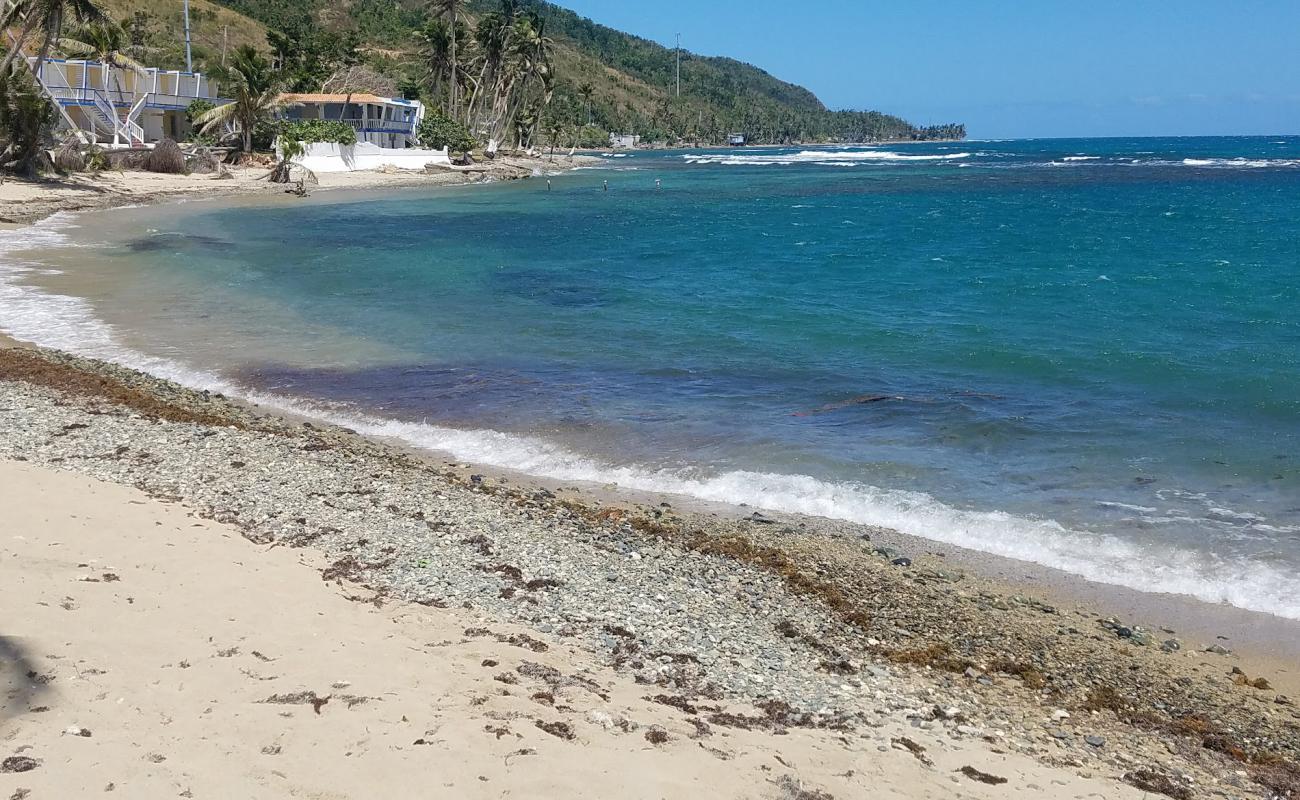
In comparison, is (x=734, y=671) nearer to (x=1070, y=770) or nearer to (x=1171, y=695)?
(x=1070, y=770)

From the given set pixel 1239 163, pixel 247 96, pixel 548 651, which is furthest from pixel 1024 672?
pixel 1239 163

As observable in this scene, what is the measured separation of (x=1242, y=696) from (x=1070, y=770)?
2127mm

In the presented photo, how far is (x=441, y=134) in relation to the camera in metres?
81.1

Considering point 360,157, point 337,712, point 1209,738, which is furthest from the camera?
point 360,157

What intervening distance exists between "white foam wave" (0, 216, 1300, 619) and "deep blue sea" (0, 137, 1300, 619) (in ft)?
0.13

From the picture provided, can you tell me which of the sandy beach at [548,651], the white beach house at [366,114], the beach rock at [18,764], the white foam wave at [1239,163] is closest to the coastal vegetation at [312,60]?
the white beach house at [366,114]

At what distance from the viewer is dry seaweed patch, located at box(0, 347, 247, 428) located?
1212 centimetres

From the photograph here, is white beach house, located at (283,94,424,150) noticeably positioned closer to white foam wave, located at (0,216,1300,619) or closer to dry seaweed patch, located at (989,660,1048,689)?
white foam wave, located at (0,216,1300,619)

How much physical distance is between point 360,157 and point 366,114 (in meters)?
6.00

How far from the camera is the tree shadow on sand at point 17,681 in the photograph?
485cm

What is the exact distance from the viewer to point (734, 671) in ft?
21.6

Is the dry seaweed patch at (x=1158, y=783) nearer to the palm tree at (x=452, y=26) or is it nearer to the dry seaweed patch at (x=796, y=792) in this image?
the dry seaweed patch at (x=796, y=792)

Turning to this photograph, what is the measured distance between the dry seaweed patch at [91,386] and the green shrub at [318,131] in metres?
51.6

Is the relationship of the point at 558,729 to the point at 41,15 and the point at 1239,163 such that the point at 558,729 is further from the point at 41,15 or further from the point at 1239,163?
the point at 1239,163
